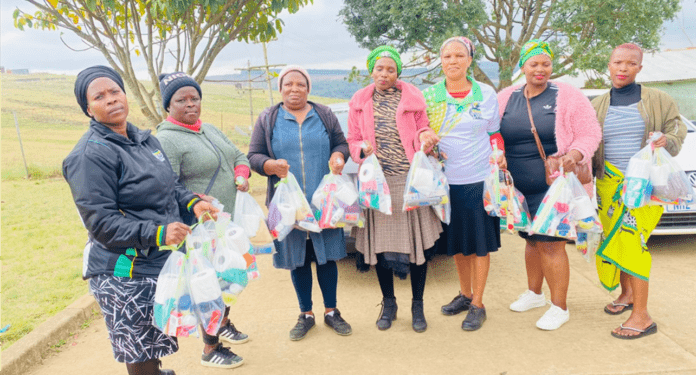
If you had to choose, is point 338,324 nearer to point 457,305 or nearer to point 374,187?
point 457,305

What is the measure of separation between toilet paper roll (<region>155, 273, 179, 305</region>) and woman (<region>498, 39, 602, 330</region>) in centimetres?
229

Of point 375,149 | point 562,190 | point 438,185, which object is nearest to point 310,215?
point 375,149

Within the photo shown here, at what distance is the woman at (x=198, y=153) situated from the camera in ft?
9.02

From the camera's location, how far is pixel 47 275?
5133 mm

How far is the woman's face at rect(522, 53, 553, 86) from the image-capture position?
308 centimetres

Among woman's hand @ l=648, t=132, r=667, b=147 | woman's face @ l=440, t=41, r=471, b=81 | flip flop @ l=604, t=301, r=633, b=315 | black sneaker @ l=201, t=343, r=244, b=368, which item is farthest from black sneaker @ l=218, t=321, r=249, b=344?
woman's hand @ l=648, t=132, r=667, b=147

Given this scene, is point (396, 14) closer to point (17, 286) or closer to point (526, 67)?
point (526, 67)

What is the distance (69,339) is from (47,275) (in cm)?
195

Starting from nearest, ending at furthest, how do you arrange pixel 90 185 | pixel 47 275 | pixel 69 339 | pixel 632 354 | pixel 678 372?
pixel 90 185 < pixel 678 372 < pixel 632 354 < pixel 69 339 < pixel 47 275

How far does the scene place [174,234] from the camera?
6.66ft

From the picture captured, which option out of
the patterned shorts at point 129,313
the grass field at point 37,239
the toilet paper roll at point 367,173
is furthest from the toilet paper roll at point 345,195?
the grass field at point 37,239

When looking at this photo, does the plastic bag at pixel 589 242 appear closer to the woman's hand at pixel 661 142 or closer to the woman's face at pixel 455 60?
the woman's hand at pixel 661 142

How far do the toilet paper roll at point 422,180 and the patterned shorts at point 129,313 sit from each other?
1.64m

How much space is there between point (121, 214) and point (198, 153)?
0.84 m
